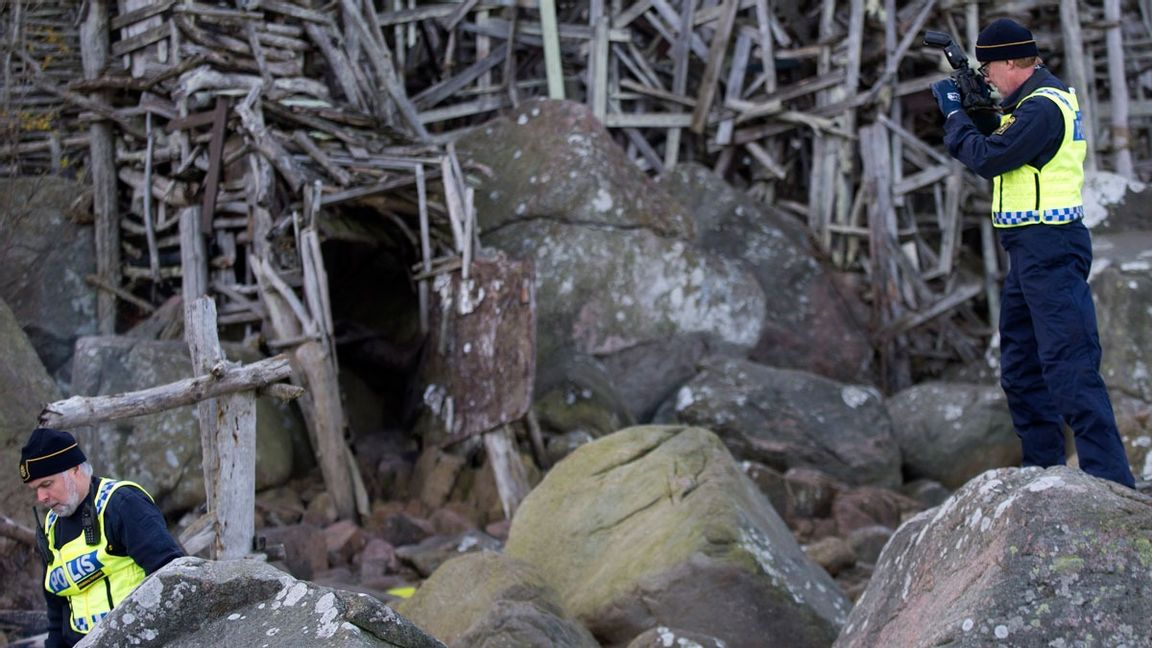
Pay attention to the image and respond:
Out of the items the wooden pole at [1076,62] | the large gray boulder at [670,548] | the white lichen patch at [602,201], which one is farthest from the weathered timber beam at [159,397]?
the wooden pole at [1076,62]

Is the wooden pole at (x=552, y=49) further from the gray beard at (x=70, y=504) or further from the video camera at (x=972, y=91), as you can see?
the gray beard at (x=70, y=504)

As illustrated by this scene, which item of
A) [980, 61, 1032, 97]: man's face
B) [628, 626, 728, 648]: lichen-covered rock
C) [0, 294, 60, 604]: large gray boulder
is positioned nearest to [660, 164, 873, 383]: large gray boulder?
[0, 294, 60, 604]: large gray boulder

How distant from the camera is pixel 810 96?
15656mm

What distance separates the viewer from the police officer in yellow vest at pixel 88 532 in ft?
16.9

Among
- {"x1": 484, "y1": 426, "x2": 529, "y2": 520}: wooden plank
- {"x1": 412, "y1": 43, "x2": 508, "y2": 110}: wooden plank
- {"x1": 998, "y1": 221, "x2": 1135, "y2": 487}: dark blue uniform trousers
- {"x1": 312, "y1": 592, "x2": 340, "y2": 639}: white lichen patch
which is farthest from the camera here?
{"x1": 412, "y1": 43, "x2": 508, "y2": 110}: wooden plank

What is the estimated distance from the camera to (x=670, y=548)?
7340mm

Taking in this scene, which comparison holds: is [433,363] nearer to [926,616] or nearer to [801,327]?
[801,327]

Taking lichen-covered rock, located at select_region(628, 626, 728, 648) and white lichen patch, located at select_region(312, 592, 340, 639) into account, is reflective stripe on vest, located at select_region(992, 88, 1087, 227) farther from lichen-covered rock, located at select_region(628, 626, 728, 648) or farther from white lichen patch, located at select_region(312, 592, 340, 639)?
white lichen patch, located at select_region(312, 592, 340, 639)

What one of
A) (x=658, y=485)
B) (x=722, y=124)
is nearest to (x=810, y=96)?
(x=722, y=124)

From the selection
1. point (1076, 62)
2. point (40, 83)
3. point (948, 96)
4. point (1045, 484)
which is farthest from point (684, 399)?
point (1045, 484)

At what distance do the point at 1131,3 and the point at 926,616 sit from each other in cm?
1318

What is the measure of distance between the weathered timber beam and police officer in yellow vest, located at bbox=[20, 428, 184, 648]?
1.26 metres

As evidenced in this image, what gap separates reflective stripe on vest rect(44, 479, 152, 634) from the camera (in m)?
5.20

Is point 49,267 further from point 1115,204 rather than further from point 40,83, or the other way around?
point 1115,204
